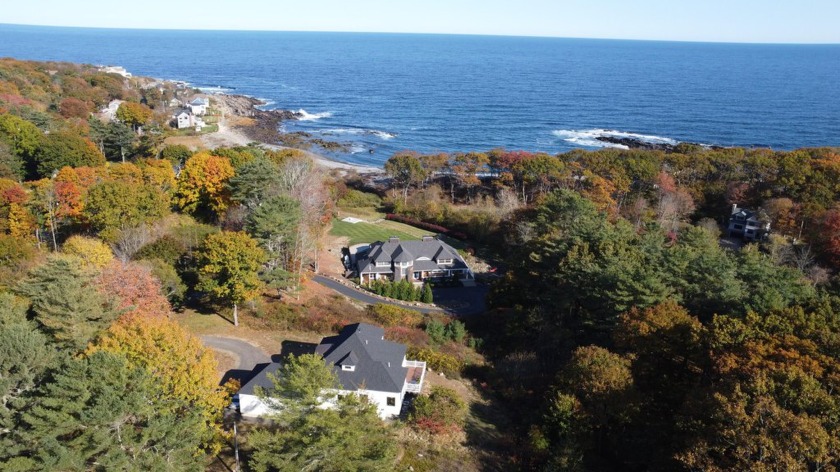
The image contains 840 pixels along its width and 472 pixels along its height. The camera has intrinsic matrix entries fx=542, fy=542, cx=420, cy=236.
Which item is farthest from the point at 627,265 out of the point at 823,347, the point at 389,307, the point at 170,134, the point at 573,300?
the point at 170,134

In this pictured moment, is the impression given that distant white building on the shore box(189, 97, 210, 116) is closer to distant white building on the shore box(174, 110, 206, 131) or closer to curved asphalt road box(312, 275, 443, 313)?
distant white building on the shore box(174, 110, 206, 131)

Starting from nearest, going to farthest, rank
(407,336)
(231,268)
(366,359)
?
(366,359) < (231,268) < (407,336)

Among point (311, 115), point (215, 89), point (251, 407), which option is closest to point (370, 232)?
point (251, 407)

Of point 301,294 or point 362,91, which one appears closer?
point 301,294

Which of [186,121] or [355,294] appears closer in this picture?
[355,294]

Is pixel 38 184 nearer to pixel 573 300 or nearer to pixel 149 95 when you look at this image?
pixel 573 300

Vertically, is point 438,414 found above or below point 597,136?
below

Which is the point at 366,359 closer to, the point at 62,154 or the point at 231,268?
the point at 231,268
